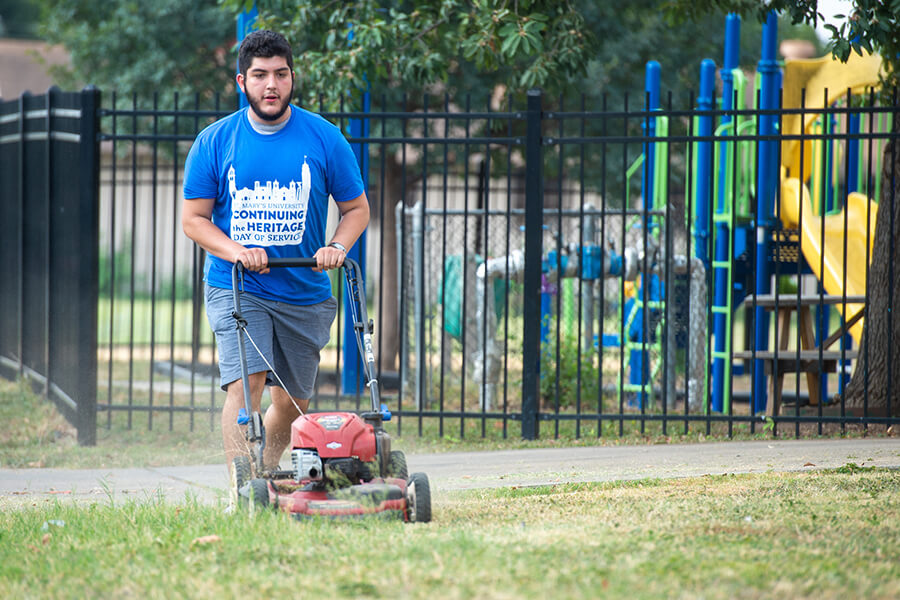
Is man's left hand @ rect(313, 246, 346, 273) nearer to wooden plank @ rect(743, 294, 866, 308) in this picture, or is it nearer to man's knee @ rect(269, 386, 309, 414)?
man's knee @ rect(269, 386, 309, 414)

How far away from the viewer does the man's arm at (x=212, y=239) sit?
4.47 m

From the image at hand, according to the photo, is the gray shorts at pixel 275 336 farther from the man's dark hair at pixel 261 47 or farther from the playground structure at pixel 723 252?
the playground structure at pixel 723 252

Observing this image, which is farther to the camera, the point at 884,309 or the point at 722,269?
the point at 722,269

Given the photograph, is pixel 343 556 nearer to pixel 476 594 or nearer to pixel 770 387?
pixel 476 594

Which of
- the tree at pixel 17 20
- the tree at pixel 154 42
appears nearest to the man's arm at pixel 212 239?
the tree at pixel 154 42

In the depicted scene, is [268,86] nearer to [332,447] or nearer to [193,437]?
[332,447]

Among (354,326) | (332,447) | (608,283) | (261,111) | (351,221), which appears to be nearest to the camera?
(332,447)

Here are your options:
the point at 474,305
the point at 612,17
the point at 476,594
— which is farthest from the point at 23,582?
the point at 612,17

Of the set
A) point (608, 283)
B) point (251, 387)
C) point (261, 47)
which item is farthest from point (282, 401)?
point (608, 283)

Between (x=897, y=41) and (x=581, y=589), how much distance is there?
5.23 meters

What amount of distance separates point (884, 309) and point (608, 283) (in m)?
5.00

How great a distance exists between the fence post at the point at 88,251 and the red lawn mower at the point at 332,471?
3.37 metres

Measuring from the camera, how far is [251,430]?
4293 mm

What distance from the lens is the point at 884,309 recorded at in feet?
25.2
